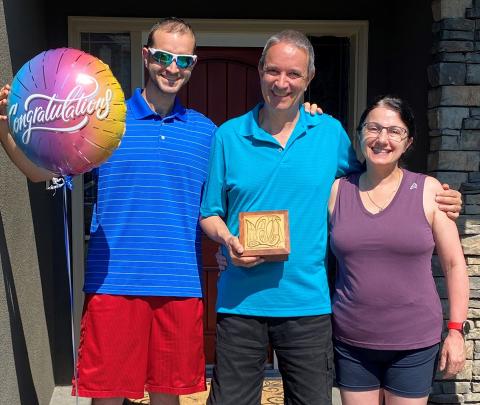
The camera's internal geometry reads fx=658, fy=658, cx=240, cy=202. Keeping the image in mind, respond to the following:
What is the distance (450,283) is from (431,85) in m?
1.44

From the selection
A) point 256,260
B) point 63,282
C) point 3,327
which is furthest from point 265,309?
point 63,282

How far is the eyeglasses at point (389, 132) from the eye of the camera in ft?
7.56

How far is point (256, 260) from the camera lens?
2.25m

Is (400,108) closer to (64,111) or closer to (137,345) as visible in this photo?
(64,111)

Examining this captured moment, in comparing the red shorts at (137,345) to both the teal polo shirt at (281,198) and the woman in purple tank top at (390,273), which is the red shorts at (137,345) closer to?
the teal polo shirt at (281,198)

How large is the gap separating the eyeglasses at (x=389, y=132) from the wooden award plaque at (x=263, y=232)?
1.40 feet

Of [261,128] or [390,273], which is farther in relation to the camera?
[261,128]

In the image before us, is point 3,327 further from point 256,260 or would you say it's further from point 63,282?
point 63,282

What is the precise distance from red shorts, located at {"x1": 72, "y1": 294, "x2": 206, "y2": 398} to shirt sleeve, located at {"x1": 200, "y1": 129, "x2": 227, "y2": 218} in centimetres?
40

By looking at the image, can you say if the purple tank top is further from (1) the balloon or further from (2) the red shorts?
(1) the balloon

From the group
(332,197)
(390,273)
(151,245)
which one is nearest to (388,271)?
(390,273)

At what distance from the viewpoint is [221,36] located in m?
4.16

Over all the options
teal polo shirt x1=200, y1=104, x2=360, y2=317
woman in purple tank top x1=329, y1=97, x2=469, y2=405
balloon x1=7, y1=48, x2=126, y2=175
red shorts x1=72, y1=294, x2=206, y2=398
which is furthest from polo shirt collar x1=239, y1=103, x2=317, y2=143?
red shorts x1=72, y1=294, x2=206, y2=398

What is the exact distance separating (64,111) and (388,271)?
1204 mm
